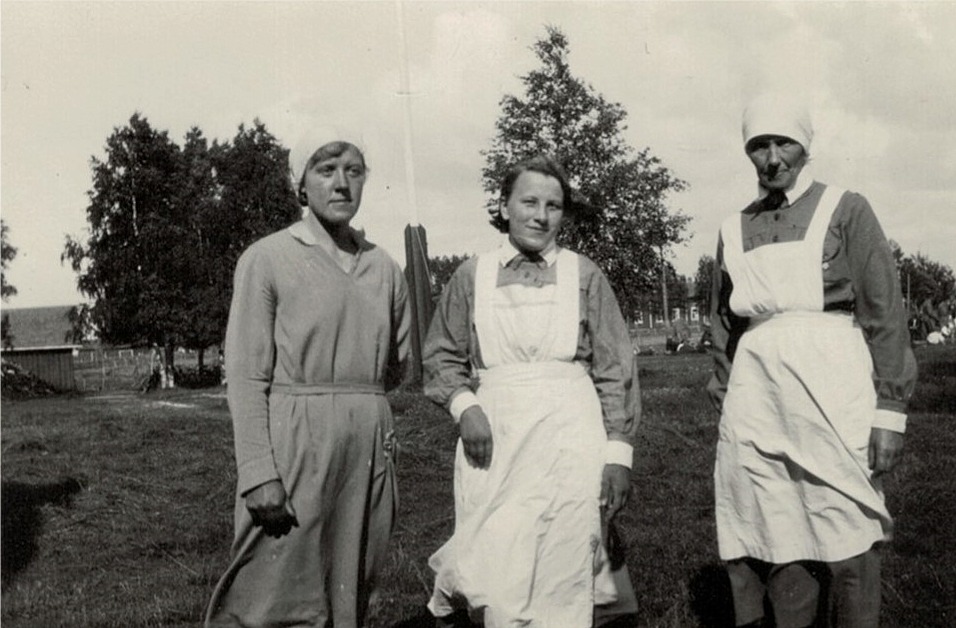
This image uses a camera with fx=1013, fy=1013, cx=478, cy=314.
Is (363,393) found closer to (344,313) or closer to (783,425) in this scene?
(344,313)

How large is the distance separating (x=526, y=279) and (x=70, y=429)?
43.3ft

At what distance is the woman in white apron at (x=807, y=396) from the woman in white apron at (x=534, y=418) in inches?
17.8

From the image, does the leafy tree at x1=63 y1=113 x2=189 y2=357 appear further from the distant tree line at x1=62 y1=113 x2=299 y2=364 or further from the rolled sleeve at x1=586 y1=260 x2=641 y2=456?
the rolled sleeve at x1=586 y1=260 x2=641 y2=456

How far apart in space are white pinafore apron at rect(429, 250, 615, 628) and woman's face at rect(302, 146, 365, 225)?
657mm

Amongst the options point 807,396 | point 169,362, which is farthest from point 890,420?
point 169,362

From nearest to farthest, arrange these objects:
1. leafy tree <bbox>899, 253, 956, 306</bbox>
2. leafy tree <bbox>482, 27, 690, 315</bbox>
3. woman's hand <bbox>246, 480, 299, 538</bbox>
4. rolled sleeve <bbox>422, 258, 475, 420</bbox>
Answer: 1. woman's hand <bbox>246, 480, 299, 538</bbox>
2. rolled sleeve <bbox>422, 258, 475, 420</bbox>
3. leafy tree <bbox>482, 27, 690, 315</bbox>
4. leafy tree <bbox>899, 253, 956, 306</bbox>

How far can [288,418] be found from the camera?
3406 millimetres

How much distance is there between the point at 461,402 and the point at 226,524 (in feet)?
16.3

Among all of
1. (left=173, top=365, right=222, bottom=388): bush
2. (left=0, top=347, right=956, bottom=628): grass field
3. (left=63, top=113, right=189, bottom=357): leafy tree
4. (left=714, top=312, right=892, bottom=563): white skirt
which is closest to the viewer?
(left=714, top=312, right=892, bottom=563): white skirt

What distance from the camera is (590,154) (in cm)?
2642

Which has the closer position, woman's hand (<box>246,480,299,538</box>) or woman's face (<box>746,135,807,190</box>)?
woman's hand (<box>246,480,299,538</box>)

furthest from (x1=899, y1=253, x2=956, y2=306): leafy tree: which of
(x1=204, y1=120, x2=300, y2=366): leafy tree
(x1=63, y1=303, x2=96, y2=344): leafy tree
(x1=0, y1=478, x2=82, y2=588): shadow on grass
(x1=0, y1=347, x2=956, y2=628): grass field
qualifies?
(x1=0, y1=478, x2=82, y2=588): shadow on grass

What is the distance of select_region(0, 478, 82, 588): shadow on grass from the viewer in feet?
24.4

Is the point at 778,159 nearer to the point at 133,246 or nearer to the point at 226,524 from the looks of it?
the point at 226,524
